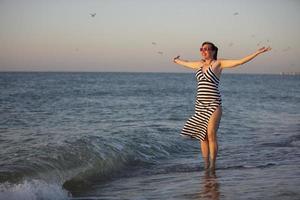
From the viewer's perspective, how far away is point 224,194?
618 cm

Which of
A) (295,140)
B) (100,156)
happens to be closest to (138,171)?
(100,156)

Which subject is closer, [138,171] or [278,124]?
[138,171]

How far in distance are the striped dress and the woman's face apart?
0.63 ft

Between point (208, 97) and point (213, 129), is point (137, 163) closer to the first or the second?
point (213, 129)

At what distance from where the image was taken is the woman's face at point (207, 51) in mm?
7480

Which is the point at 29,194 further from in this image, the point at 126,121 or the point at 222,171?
the point at 126,121

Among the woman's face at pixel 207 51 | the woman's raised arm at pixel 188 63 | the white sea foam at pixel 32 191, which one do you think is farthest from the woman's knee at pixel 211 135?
the white sea foam at pixel 32 191

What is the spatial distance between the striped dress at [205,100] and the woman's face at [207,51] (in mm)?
193

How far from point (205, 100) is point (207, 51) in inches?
29.8

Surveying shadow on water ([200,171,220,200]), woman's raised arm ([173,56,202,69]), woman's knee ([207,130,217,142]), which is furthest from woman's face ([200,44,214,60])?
shadow on water ([200,171,220,200])

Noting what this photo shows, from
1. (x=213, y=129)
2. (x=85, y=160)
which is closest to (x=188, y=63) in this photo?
(x=213, y=129)

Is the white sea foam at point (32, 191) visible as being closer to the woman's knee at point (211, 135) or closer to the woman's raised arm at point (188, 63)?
the woman's knee at point (211, 135)

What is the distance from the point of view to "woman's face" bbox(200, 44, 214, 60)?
24.5ft

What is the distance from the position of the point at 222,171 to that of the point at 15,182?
10.8 feet
